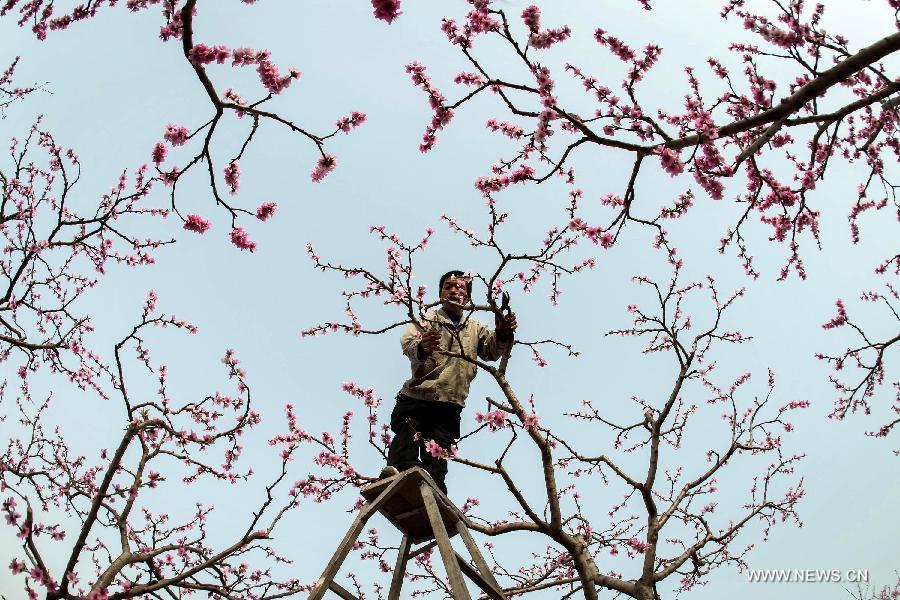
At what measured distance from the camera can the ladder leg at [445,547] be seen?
362cm

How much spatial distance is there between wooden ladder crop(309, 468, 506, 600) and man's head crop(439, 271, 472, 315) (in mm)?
1439

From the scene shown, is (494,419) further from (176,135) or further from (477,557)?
(176,135)

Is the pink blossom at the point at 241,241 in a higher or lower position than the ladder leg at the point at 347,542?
higher

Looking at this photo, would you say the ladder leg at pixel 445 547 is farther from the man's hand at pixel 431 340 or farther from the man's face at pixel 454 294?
the man's face at pixel 454 294

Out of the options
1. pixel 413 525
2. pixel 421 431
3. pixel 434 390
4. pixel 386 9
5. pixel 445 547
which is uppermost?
pixel 386 9

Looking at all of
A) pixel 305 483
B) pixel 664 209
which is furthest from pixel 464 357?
pixel 305 483

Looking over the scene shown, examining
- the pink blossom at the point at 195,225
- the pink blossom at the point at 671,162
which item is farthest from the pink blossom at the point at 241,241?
the pink blossom at the point at 671,162

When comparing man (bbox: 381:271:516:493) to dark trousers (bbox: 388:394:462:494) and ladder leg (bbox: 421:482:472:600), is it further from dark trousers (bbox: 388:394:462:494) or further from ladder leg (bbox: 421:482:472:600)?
ladder leg (bbox: 421:482:472:600)

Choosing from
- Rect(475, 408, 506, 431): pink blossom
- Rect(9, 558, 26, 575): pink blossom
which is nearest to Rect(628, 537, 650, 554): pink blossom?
Rect(475, 408, 506, 431): pink blossom

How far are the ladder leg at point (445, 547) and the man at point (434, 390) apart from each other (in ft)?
1.51

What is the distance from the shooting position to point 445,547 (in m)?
3.87

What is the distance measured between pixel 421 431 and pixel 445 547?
1057mm

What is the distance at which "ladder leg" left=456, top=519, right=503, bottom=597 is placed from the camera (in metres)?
4.14

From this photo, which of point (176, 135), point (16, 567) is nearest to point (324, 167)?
point (176, 135)
